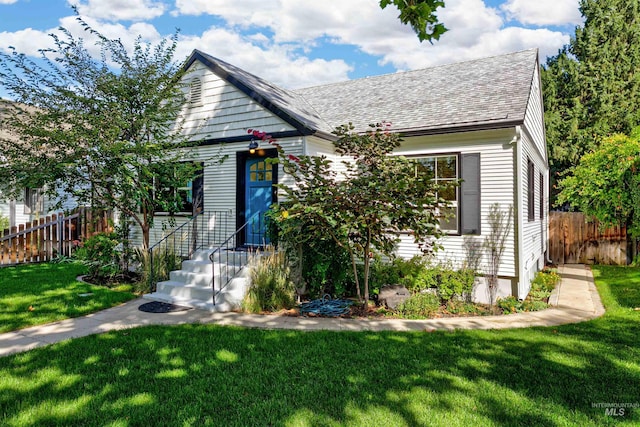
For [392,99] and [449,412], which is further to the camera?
[392,99]

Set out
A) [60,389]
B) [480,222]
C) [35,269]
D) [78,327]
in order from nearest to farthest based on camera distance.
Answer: [60,389] < [78,327] < [480,222] < [35,269]

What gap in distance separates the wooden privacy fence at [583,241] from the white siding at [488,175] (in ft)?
24.0

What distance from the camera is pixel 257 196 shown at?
28.9 ft

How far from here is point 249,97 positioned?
8805 millimetres

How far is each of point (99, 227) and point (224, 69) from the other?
6.57 metres

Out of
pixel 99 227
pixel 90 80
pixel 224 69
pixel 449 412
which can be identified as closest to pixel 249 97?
pixel 224 69

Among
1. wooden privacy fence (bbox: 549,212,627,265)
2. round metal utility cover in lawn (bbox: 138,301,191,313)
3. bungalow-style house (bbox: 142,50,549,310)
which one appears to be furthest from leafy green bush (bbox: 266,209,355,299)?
wooden privacy fence (bbox: 549,212,627,265)

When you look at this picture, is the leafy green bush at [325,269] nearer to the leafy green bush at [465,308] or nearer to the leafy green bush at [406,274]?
the leafy green bush at [406,274]

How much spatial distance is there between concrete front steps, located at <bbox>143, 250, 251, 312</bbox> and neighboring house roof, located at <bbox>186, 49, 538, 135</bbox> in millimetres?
3238

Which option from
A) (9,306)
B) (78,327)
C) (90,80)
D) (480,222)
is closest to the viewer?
(78,327)

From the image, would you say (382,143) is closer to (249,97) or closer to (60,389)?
(249,97)

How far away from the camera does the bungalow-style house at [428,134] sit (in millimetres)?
7375

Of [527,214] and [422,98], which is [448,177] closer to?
[527,214]

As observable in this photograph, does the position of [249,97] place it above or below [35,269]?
above
